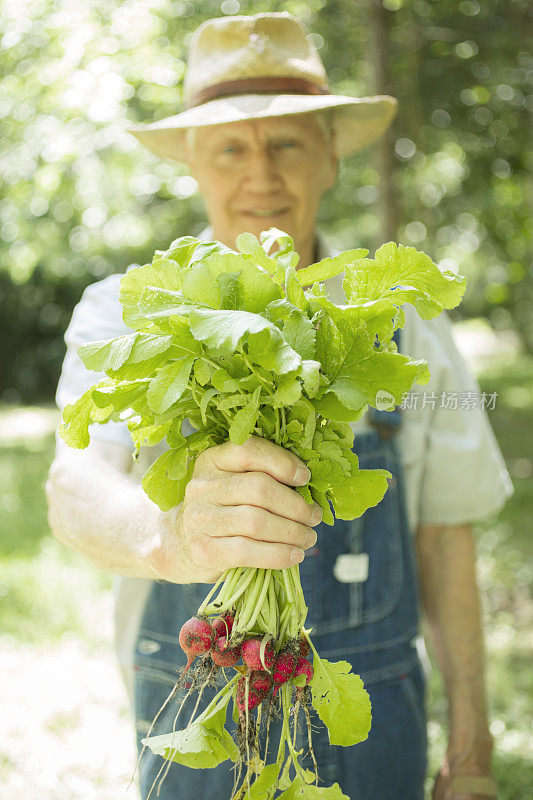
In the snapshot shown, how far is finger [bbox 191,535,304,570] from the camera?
4.28ft

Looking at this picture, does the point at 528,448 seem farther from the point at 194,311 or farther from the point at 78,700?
the point at 194,311

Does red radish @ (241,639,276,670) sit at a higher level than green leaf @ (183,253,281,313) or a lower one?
lower

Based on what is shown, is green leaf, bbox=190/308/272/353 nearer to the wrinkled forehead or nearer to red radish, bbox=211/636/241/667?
red radish, bbox=211/636/241/667

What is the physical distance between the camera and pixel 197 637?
135 cm

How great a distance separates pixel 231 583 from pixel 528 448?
28.3ft

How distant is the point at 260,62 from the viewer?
2133mm

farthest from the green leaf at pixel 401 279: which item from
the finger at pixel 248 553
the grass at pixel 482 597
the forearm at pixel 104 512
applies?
the grass at pixel 482 597

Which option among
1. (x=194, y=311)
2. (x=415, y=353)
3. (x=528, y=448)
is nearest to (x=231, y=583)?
(x=194, y=311)

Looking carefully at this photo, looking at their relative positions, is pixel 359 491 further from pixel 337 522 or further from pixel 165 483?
pixel 337 522

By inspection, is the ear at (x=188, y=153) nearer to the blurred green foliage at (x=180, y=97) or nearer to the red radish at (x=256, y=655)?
the red radish at (x=256, y=655)

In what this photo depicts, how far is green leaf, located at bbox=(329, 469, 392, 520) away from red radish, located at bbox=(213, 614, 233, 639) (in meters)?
0.29

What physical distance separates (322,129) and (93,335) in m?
0.94

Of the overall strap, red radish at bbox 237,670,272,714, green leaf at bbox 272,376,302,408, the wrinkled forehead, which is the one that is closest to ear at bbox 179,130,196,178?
the wrinkled forehead

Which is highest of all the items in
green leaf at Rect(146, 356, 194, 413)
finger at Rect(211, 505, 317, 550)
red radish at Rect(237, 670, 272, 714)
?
green leaf at Rect(146, 356, 194, 413)
